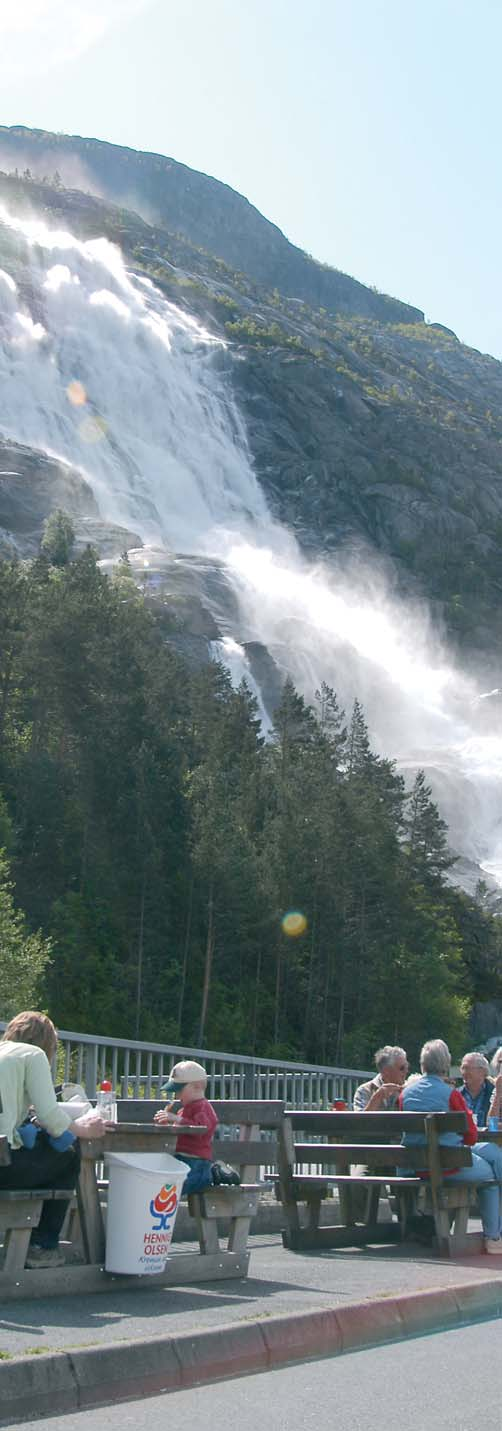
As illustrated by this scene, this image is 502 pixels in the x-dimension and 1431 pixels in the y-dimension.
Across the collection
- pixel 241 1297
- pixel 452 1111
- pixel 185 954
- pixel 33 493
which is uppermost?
pixel 33 493

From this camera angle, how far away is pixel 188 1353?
263 inches

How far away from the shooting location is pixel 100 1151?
8055 millimetres

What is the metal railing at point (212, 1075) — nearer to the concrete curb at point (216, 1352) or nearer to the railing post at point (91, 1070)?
the railing post at point (91, 1070)

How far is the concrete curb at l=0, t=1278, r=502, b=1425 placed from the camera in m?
5.92

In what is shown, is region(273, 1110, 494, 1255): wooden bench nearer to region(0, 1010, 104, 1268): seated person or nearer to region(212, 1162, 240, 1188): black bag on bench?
region(212, 1162, 240, 1188): black bag on bench

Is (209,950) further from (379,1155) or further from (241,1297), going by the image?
(241,1297)

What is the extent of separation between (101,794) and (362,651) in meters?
82.6

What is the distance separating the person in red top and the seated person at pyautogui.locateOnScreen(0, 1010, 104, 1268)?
88 cm

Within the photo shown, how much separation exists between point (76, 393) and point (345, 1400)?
15020cm

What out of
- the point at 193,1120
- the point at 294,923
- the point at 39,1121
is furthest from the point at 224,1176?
the point at 294,923

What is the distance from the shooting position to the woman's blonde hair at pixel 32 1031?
26.4ft

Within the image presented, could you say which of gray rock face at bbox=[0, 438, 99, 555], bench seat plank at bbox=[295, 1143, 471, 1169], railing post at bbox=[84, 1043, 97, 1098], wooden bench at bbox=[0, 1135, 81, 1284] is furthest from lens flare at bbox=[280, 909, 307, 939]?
gray rock face at bbox=[0, 438, 99, 555]

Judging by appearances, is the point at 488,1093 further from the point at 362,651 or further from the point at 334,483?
the point at 334,483

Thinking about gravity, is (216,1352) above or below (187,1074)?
below
